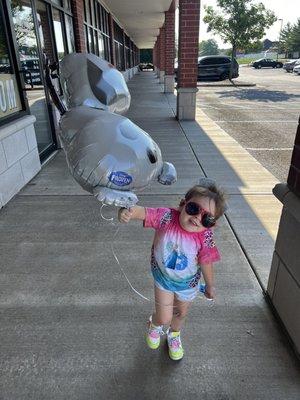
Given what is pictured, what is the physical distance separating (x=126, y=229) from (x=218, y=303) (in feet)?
4.46

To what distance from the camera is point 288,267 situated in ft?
6.97

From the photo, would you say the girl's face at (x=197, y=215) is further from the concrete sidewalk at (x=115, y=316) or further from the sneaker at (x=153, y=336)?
the concrete sidewalk at (x=115, y=316)

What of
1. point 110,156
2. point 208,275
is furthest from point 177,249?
point 110,156

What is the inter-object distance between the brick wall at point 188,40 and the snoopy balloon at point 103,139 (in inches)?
288

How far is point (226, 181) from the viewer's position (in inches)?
185

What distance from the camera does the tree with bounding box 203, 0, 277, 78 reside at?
2047 centimetres

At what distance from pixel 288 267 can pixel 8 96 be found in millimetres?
3786

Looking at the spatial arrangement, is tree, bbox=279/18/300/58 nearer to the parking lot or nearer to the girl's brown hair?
the parking lot

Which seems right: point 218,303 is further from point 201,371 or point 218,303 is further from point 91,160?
point 91,160

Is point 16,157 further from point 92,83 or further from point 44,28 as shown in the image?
point 92,83

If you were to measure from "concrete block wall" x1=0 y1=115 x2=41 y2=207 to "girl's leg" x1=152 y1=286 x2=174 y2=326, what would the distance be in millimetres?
2730

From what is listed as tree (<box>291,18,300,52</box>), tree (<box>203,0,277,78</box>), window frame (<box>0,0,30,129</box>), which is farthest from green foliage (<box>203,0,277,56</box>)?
A: tree (<box>291,18,300,52</box>)

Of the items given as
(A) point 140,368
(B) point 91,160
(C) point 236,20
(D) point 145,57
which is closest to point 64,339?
(A) point 140,368

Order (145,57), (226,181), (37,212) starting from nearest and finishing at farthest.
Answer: (37,212), (226,181), (145,57)
